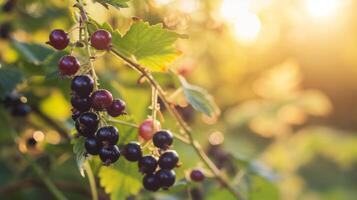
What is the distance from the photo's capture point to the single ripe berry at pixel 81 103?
0.98 metres

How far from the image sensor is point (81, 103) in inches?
38.7

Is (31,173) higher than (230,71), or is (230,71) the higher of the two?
(230,71)

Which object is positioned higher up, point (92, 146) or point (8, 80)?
point (8, 80)

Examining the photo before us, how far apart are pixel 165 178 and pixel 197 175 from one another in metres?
0.27

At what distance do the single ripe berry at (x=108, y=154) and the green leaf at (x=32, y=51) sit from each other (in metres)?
0.60

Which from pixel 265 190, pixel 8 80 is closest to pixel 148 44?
pixel 8 80

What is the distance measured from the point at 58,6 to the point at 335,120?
11.2m

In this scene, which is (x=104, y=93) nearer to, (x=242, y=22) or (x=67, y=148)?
(x=67, y=148)

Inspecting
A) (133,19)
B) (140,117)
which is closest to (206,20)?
(140,117)

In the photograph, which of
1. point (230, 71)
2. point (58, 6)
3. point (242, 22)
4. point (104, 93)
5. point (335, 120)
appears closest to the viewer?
point (104, 93)

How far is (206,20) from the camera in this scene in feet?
6.84

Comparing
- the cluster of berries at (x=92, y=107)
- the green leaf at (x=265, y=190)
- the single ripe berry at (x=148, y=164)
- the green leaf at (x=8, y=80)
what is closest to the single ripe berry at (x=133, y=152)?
the single ripe berry at (x=148, y=164)

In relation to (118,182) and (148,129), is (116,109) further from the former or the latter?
(118,182)

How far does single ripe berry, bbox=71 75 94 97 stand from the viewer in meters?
0.96
